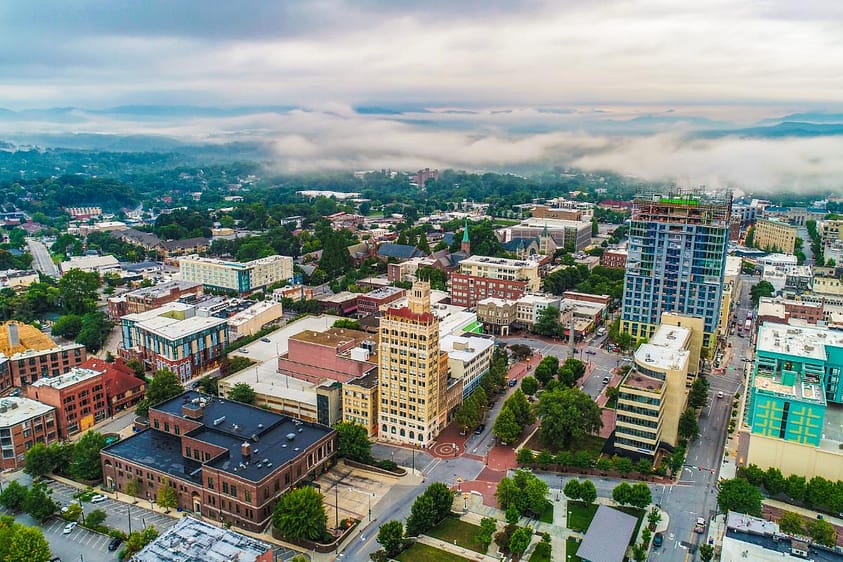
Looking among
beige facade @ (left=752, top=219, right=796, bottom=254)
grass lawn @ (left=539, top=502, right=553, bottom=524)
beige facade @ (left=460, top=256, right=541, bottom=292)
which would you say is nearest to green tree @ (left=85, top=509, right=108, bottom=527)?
grass lawn @ (left=539, top=502, right=553, bottom=524)

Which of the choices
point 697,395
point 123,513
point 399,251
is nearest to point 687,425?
point 697,395

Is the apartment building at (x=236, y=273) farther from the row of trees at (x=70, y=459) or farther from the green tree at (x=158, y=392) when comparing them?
the row of trees at (x=70, y=459)

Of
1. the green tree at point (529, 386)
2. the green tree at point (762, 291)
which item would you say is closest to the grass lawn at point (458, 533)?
the green tree at point (529, 386)

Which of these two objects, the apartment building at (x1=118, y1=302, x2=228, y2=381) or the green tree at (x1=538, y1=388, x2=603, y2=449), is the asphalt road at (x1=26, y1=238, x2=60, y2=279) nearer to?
the apartment building at (x1=118, y1=302, x2=228, y2=381)

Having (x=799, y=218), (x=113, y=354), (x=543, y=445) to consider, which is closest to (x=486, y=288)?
(x=543, y=445)

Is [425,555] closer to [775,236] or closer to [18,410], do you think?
[18,410]

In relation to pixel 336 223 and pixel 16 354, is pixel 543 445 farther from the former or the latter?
pixel 336 223
